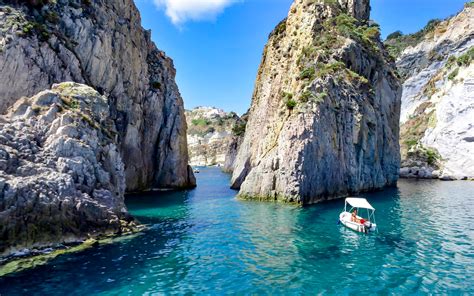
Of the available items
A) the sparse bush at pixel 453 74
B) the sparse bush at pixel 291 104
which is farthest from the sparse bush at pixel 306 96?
the sparse bush at pixel 453 74

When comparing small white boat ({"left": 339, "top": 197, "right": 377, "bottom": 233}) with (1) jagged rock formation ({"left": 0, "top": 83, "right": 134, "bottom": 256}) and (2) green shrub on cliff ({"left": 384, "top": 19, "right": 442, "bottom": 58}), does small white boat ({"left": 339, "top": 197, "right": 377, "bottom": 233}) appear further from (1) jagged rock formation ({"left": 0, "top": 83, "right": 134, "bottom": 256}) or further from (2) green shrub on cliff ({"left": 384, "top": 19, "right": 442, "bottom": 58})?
(2) green shrub on cliff ({"left": 384, "top": 19, "right": 442, "bottom": 58})

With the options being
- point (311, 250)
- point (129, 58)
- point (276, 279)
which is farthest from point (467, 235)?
point (129, 58)

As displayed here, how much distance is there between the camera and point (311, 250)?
26.8m

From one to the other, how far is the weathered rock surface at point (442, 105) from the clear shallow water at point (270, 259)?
229ft

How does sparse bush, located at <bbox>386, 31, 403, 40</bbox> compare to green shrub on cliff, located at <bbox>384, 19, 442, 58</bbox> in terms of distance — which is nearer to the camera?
green shrub on cliff, located at <bbox>384, 19, 442, 58</bbox>

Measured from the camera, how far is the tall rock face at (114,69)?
133ft

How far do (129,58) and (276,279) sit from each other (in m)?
52.7

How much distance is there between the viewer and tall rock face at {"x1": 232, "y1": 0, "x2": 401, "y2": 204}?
165 feet

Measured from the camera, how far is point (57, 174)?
27250 mm

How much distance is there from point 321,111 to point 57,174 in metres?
38.4

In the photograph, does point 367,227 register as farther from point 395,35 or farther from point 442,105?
point 395,35

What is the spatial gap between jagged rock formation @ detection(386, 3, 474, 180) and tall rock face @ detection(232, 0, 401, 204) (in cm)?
3138

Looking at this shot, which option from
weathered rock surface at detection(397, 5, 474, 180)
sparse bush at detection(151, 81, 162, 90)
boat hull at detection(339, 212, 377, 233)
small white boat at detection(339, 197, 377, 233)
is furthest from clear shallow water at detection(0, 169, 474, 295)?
weathered rock surface at detection(397, 5, 474, 180)

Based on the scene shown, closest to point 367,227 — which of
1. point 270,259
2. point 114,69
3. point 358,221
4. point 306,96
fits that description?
point 358,221
